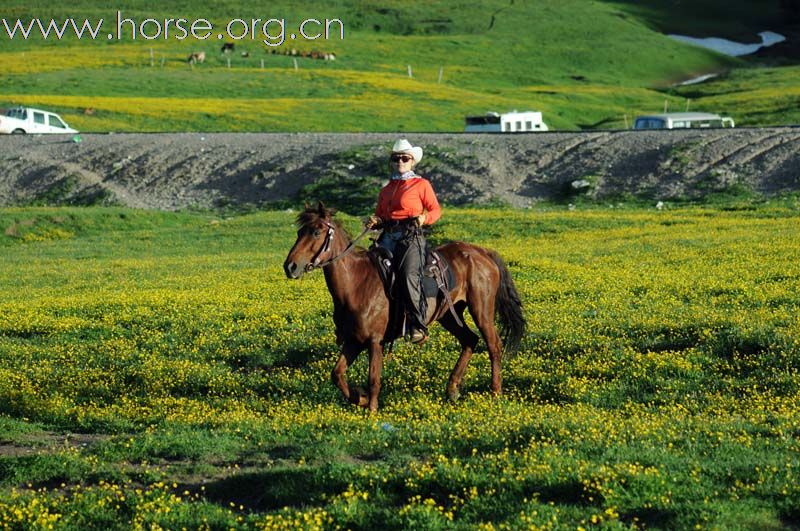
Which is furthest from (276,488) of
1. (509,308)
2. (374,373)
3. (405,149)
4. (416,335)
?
(509,308)

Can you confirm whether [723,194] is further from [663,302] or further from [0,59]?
[0,59]

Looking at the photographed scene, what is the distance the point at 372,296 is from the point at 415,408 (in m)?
1.64

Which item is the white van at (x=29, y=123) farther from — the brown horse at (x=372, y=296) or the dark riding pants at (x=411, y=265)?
the dark riding pants at (x=411, y=265)

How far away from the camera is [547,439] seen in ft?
40.6

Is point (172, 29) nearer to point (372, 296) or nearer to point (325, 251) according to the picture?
point (372, 296)

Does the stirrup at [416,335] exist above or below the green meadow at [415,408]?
above

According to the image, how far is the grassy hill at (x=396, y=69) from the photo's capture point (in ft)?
277

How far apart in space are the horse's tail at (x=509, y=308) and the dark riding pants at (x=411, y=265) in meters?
1.87

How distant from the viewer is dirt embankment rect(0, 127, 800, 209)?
49.0 metres

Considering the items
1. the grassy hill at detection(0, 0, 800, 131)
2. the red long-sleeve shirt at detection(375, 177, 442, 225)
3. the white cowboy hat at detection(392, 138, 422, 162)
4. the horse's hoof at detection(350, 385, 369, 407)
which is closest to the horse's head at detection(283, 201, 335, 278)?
the red long-sleeve shirt at detection(375, 177, 442, 225)

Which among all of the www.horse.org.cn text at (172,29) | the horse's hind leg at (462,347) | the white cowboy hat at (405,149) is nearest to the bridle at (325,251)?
the white cowboy hat at (405,149)

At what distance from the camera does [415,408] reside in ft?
50.2

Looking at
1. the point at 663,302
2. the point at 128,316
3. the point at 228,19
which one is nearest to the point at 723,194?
the point at 663,302

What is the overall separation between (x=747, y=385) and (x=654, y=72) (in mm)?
128072
